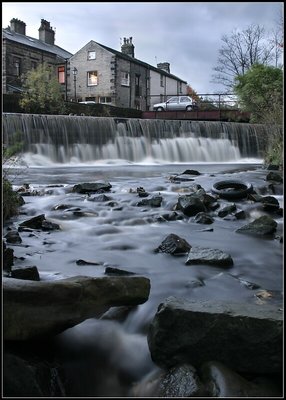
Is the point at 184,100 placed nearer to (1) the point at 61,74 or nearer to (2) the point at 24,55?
(1) the point at 61,74

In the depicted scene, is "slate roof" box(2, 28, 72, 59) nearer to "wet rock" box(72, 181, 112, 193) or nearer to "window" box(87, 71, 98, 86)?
"window" box(87, 71, 98, 86)

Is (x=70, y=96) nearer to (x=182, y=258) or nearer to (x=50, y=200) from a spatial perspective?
(x=50, y=200)

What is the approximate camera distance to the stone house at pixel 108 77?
41344 mm

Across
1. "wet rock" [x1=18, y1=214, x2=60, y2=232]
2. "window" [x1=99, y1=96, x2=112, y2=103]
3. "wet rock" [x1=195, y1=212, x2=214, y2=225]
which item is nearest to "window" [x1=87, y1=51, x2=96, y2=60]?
"window" [x1=99, y1=96, x2=112, y2=103]

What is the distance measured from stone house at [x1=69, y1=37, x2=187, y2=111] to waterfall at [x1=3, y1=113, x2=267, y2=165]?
18.7 meters

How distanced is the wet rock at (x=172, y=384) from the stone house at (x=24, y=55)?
33956mm

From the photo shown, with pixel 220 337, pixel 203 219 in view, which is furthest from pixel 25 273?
pixel 203 219

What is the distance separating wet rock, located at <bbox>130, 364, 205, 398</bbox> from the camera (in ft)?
7.58

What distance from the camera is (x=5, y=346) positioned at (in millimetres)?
2385

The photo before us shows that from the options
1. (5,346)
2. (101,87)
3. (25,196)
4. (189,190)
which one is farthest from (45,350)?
(101,87)

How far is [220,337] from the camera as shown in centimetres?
252

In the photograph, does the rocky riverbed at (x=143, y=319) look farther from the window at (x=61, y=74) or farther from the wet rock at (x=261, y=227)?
the window at (x=61, y=74)

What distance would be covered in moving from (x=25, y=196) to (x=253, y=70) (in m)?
17.3

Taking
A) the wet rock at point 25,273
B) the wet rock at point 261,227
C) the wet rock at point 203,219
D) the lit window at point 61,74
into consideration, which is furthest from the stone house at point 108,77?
the wet rock at point 25,273
